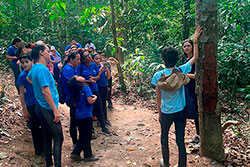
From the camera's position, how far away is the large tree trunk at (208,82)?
149 inches

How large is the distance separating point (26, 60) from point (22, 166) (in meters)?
1.91

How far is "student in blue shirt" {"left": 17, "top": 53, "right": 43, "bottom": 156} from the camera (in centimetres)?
436

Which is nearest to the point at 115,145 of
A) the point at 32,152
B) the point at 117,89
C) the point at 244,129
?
the point at 32,152

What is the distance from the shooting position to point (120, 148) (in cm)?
523

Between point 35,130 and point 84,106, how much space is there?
3.64 feet

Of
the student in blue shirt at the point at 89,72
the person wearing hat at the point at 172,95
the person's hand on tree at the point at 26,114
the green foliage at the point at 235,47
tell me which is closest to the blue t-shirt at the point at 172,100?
the person wearing hat at the point at 172,95

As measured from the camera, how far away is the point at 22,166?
4.04m

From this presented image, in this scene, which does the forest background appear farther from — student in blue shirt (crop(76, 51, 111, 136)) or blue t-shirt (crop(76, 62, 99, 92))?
blue t-shirt (crop(76, 62, 99, 92))

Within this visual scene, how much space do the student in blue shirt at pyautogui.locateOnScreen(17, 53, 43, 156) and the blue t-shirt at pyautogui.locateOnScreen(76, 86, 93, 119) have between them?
859 mm

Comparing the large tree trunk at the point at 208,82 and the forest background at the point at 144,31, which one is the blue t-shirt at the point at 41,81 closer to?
the forest background at the point at 144,31

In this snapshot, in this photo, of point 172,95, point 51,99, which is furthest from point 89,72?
point 172,95

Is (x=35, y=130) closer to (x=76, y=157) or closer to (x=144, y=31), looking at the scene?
(x=76, y=157)

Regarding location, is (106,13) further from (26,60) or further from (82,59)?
(26,60)

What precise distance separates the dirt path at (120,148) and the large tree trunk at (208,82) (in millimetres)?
321
